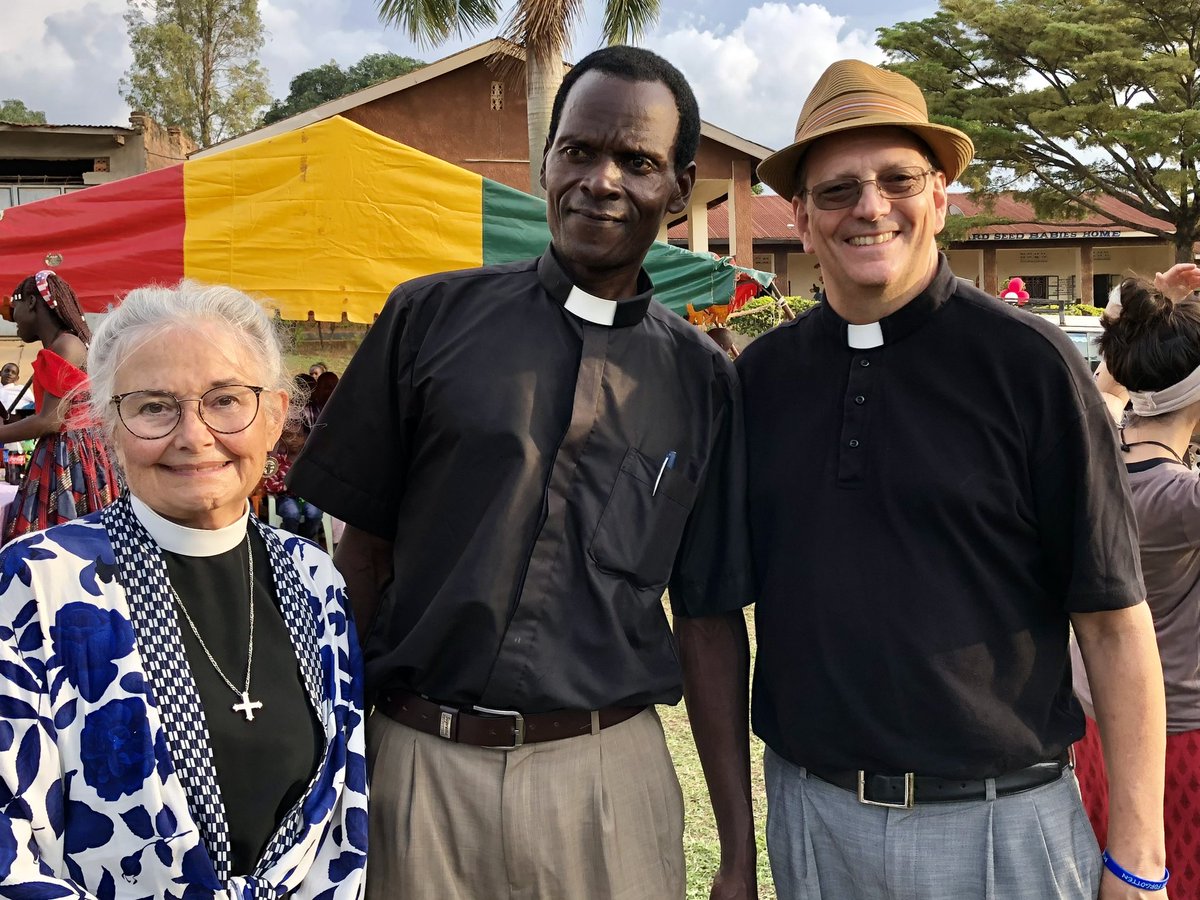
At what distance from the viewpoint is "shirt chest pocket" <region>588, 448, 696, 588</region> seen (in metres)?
2.03

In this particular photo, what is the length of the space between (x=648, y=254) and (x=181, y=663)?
12.8 feet

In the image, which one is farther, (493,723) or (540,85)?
(540,85)

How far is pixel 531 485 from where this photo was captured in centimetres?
200

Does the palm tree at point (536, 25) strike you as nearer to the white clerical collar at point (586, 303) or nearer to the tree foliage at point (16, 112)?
the white clerical collar at point (586, 303)

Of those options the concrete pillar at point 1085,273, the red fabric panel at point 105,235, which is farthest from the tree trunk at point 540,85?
the concrete pillar at point 1085,273

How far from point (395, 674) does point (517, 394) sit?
0.62 meters

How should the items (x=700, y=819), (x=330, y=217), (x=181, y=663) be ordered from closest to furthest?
(x=181, y=663) < (x=700, y=819) < (x=330, y=217)

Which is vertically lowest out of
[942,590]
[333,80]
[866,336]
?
[942,590]

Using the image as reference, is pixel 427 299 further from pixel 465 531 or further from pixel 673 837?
pixel 673 837

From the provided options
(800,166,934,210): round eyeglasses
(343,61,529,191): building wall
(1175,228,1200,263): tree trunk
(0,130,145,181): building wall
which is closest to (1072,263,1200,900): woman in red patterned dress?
(800,166,934,210): round eyeglasses

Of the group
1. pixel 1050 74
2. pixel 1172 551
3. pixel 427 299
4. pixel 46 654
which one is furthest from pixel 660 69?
pixel 1050 74

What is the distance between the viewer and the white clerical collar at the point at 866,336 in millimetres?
2078

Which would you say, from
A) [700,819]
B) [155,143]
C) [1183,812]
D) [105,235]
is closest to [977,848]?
[1183,812]

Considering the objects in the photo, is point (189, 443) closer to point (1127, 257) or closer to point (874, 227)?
point (874, 227)
